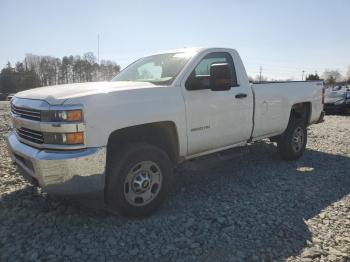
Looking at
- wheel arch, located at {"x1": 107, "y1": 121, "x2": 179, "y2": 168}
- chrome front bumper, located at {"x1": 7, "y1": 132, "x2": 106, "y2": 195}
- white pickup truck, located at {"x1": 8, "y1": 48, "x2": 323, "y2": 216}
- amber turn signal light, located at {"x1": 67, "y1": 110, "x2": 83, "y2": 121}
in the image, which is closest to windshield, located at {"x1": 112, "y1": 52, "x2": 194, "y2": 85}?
white pickup truck, located at {"x1": 8, "y1": 48, "x2": 323, "y2": 216}

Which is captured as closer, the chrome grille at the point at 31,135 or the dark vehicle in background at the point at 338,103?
the chrome grille at the point at 31,135

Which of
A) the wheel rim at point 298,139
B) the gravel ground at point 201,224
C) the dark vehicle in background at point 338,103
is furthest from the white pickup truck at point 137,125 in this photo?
the dark vehicle in background at point 338,103

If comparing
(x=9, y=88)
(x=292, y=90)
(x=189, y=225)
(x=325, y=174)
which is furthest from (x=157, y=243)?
(x=9, y=88)

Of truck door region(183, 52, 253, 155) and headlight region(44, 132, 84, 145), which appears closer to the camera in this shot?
headlight region(44, 132, 84, 145)

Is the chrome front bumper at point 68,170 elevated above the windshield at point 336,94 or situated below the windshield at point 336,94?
below

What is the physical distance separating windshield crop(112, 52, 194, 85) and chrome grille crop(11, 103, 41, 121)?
1492 millimetres

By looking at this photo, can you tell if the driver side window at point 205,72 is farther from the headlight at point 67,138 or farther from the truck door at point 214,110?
the headlight at point 67,138

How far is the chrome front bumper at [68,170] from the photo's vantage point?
124 inches

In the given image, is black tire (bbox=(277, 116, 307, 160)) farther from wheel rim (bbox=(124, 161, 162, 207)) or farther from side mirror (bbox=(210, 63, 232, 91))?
wheel rim (bbox=(124, 161, 162, 207))

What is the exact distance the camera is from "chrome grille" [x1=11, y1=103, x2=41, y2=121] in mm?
3362

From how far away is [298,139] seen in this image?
21.3 feet

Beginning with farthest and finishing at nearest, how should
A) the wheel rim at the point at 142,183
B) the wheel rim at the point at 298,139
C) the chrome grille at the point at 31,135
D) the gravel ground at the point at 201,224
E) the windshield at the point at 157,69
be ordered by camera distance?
1. the wheel rim at the point at 298,139
2. the windshield at the point at 157,69
3. the wheel rim at the point at 142,183
4. the chrome grille at the point at 31,135
5. the gravel ground at the point at 201,224

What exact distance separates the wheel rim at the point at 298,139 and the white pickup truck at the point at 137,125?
1.30 metres

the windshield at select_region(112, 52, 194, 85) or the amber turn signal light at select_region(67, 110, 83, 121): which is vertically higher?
the windshield at select_region(112, 52, 194, 85)
